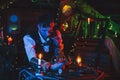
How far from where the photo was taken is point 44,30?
4.36 m

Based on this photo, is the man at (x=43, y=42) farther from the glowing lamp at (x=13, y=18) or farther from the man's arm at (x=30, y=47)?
the glowing lamp at (x=13, y=18)

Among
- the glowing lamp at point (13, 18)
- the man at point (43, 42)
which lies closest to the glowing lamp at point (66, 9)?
the glowing lamp at point (13, 18)

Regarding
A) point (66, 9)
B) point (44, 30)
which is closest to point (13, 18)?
point (66, 9)

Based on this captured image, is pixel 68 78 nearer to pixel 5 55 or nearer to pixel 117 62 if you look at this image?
pixel 5 55

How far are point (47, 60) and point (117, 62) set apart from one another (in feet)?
14.0

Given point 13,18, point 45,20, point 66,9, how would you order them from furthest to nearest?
point 13,18, point 66,9, point 45,20

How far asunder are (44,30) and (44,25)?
0.28 ft

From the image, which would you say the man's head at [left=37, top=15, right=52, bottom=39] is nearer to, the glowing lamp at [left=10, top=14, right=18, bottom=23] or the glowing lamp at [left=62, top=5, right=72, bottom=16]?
the glowing lamp at [left=62, top=5, right=72, bottom=16]

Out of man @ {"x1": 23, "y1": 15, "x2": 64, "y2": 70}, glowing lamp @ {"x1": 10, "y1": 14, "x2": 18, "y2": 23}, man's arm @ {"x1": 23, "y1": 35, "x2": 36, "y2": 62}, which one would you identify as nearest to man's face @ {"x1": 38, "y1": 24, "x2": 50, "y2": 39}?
man @ {"x1": 23, "y1": 15, "x2": 64, "y2": 70}

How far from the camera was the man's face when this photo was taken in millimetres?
4320

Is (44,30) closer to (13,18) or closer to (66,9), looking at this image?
(66,9)

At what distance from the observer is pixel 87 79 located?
3748mm

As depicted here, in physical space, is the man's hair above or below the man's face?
above

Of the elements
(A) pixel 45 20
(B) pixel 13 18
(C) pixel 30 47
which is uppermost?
(B) pixel 13 18
